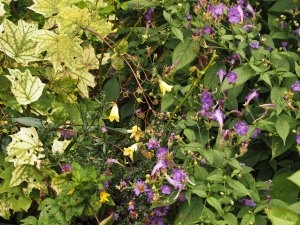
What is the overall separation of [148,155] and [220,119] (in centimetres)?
33

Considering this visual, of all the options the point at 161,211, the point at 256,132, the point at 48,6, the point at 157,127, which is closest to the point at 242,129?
the point at 256,132

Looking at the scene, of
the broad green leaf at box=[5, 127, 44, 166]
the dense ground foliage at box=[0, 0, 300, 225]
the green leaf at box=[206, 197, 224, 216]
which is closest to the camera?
the green leaf at box=[206, 197, 224, 216]

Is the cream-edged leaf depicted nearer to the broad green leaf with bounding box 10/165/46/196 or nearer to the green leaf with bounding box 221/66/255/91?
the broad green leaf with bounding box 10/165/46/196

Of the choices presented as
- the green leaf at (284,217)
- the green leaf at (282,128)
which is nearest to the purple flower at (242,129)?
the green leaf at (282,128)

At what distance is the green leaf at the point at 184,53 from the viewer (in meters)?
2.53

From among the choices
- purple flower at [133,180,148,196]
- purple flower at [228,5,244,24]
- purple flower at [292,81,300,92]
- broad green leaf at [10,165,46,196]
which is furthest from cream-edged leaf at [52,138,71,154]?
purple flower at [292,81,300,92]

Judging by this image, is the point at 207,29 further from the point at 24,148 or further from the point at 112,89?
the point at 24,148

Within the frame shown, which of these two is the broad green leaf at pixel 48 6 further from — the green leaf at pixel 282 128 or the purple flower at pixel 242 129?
the green leaf at pixel 282 128

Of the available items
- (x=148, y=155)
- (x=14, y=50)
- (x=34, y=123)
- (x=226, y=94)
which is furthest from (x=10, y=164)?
(x=226, y=94)

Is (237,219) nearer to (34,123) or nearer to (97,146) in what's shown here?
(97,146)

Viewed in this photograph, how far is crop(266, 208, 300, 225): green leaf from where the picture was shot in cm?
108

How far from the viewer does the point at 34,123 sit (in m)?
2.32

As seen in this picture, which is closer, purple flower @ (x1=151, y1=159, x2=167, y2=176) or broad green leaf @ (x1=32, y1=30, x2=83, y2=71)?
purple flower @ (x1=151, y1=159, x2=167, y2=176)

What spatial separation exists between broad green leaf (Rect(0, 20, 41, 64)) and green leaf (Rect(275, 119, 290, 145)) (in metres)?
1.11
